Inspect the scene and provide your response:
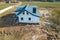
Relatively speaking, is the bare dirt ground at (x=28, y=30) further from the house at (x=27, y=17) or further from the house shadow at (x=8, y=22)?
the house at (x=27, y=17)

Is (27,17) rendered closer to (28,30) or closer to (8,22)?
(8,22)

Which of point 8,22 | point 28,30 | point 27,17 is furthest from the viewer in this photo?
point 8,22

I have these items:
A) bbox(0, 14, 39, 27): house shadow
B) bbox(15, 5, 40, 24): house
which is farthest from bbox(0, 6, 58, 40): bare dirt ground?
bbox(15, 5, 40, 24): house

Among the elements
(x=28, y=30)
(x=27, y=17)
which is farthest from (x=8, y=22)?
(x=28, y=30)

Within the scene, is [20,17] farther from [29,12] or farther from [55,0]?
[55,0]

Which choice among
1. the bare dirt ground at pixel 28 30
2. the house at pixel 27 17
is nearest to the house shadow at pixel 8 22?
the bare dirt ground at pixel 28 30

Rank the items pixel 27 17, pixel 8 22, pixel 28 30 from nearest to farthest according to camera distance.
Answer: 1. pixel 28 30
2. pixel 27 17
3. pixel 8 22

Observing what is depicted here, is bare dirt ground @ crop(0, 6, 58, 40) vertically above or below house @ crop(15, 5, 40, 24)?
below

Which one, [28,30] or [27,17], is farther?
[27,17]

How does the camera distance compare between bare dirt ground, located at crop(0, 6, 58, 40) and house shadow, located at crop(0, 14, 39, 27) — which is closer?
bare dirt ground, located at crop(0, 6, 58, 40)

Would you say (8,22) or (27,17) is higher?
(27,17)

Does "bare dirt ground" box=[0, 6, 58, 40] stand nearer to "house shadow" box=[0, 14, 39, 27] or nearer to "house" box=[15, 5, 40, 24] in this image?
"house shadow" box=[0, 14, 39, 27]
